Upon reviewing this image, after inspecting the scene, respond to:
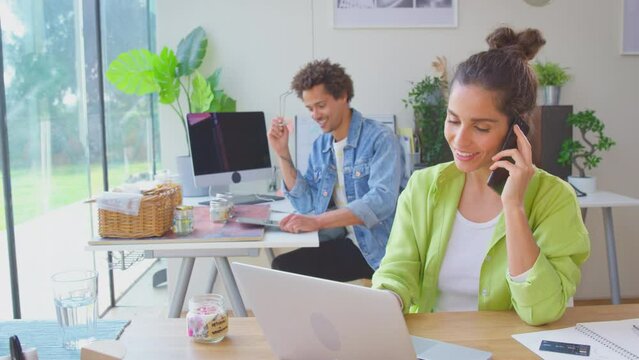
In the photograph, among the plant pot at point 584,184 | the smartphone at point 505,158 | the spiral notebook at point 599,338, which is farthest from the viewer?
the plant pot at point 584,184

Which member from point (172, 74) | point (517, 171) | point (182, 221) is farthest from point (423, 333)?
point (172, 74)

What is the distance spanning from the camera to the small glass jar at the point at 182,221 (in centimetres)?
219

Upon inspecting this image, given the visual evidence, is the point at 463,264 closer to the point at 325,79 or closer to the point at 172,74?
the point at 325,79

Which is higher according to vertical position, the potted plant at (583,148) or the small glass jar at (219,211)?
the potted plant at (583,148)

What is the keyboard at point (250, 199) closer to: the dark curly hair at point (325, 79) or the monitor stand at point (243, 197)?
the monitor stand at point (243, 197)

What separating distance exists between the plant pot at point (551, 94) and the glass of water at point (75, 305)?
119 inches

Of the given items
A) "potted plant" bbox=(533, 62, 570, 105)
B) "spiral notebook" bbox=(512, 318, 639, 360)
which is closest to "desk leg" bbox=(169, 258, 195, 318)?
"spiral notebook" bbox=(512, 318, 639, 360)

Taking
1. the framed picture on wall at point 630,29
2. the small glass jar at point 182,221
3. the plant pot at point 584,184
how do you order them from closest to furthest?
the small glass jar at point 182,221 → the plant pot at point 584,184 → the framed picture on wall at point 630,29

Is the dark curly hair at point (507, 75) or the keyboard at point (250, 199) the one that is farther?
the keyboard at point (250, 199)

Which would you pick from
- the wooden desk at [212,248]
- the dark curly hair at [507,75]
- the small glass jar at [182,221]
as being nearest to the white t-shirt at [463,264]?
the dark curly hair at [507,75]

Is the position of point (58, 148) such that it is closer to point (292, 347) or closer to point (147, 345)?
point (147, 345)

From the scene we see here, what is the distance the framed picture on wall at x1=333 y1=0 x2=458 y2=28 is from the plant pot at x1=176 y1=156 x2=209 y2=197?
123cm

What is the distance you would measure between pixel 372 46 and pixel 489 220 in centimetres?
223

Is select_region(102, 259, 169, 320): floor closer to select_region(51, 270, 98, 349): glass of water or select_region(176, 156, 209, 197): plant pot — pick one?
select_region(176, 156, 209, 197): plant pot
